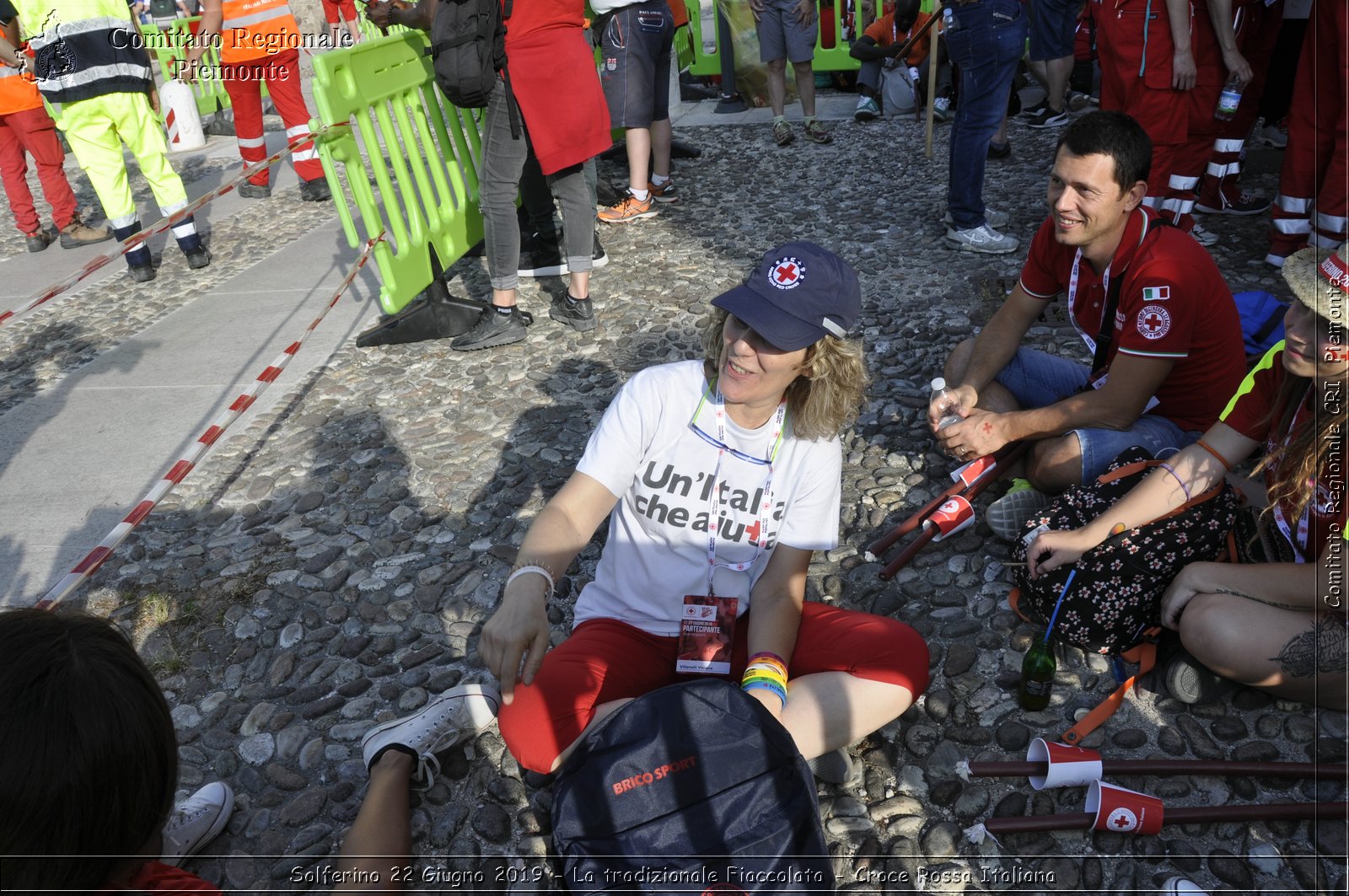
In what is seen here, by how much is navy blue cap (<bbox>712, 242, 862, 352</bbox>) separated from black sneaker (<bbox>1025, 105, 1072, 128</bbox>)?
7103 millimetres

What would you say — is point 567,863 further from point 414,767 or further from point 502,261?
point 502,261

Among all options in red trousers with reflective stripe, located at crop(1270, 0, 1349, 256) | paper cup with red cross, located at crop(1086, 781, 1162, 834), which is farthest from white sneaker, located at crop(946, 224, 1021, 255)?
paper cup with red cross, located at crop(1086, 781, 1162, 834)

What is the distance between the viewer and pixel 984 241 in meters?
6.03

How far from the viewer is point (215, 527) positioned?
3883 mm

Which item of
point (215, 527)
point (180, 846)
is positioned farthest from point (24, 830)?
point (215, 527)

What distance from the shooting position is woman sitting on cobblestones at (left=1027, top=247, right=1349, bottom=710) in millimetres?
2359

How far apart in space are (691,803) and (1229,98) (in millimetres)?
5272

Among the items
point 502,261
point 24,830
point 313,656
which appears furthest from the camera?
point 502,261

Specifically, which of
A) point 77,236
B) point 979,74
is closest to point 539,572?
point 979,74

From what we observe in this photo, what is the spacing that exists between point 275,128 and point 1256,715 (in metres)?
11.7

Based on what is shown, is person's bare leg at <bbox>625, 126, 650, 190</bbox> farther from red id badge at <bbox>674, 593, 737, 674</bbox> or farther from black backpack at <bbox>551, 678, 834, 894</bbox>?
black backpack at <bbox>551, 678, 834, 894</bbox>

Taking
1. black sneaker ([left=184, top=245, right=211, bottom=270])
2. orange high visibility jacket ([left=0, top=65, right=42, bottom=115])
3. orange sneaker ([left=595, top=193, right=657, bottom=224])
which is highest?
orange high visibility jacket ([left=0, top=65, right=42, bottom=115])

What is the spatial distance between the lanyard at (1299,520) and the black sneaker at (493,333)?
382 centimetres

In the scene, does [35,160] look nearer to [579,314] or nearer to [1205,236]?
[579,314]
